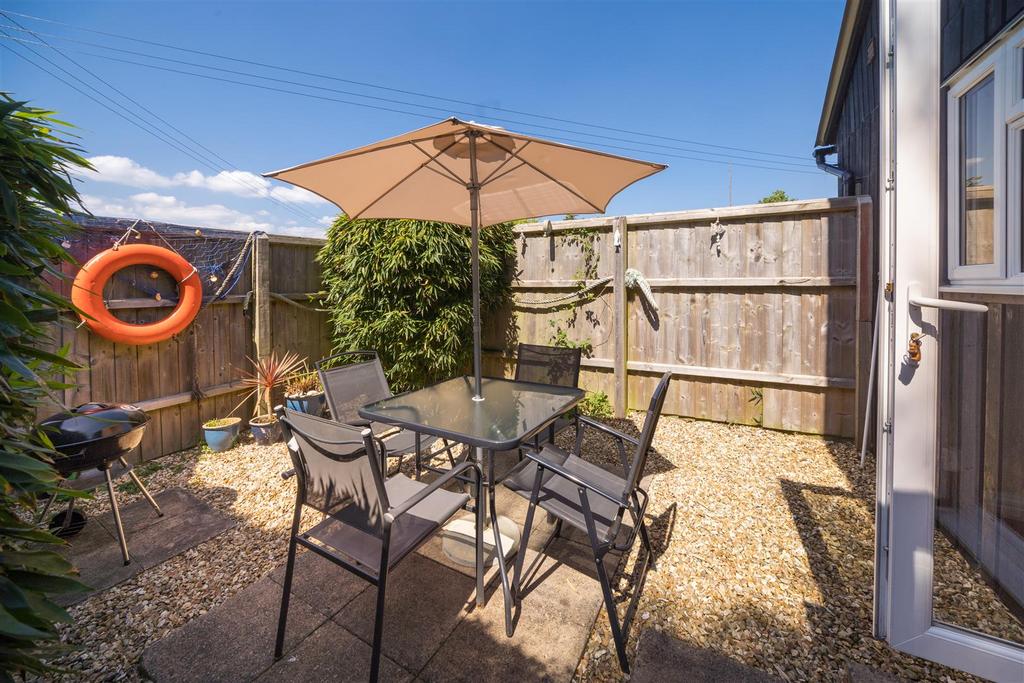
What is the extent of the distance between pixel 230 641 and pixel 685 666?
1.70m

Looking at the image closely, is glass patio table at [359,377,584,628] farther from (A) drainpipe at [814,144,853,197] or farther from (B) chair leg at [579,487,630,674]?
(A) drainpipe at [814,144,853,197]

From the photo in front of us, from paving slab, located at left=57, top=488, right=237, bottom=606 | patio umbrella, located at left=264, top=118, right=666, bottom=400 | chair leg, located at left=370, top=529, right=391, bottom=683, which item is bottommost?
paving slab, located at left=57, top=488, right=237, bottom=606

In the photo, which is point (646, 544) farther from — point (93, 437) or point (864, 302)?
point (864, 302)

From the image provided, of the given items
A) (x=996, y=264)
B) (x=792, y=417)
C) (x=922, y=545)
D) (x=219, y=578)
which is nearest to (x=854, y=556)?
(x=922, y=545)

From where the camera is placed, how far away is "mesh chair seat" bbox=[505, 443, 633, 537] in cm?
176

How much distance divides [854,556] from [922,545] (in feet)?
2.99

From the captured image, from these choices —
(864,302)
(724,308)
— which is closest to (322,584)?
(724,308)

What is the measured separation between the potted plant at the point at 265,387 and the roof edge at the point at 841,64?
6.31 metres

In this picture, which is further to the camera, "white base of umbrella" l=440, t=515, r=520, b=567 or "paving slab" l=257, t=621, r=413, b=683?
"white base of umbrella" l=440, t=515, r=520, b=567

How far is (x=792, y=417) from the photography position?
149 inches

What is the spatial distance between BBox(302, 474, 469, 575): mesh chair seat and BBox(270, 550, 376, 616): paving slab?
259 mm

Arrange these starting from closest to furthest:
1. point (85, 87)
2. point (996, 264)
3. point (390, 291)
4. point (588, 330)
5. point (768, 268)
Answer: point (996, 264)
point (768, 268)
point (390, 291)
point (588, 330)
point (85, 87)

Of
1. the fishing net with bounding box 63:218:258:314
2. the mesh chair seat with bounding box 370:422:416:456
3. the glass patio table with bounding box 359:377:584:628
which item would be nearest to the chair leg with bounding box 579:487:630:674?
the glass patio table with bounding box 359:377:584:628

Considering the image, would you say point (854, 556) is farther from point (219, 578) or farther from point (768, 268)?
point (219, 578)
